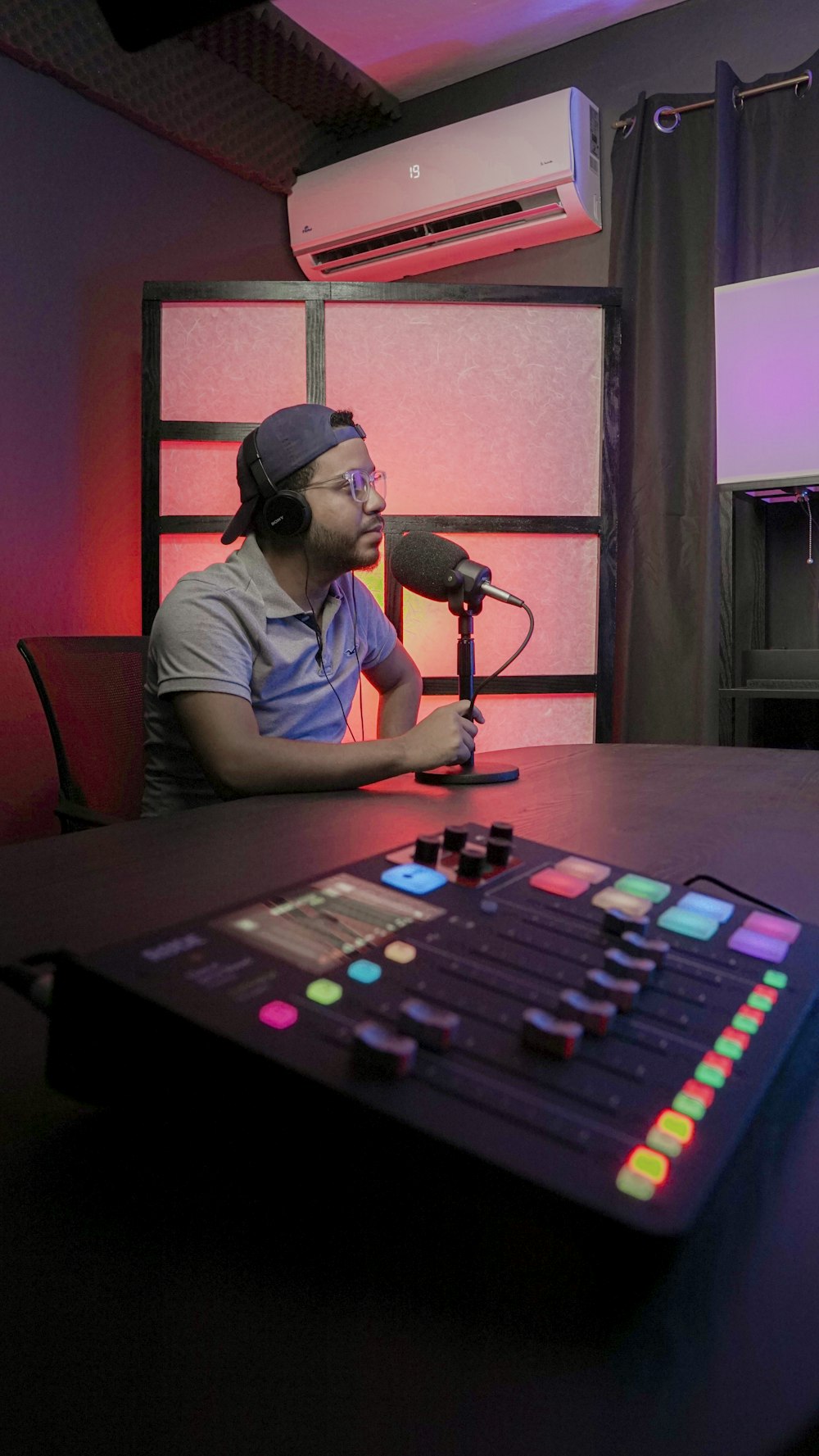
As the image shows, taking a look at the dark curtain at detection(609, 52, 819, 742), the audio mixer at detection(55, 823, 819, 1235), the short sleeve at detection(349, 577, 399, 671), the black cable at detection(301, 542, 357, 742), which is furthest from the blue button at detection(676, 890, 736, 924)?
the dark curtain at detection(609, 52, 819, 742)

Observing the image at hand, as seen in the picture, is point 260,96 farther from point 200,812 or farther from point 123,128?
point 200,812

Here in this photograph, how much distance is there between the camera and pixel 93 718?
161 centimetres

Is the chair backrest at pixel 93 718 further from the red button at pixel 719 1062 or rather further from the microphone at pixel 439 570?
the red button at pixel 719 1062

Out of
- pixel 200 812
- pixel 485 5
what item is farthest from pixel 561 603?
pixel 200 812

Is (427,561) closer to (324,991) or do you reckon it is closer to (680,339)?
(324,991)

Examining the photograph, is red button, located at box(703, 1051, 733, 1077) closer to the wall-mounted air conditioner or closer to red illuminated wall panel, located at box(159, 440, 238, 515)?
red illuminated wall panel, located at box(159, 440, 238, 515)

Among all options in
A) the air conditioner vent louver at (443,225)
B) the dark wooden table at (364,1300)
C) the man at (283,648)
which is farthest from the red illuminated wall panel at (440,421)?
the dark wooden table at (364,1300)

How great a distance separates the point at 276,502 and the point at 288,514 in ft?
0.10

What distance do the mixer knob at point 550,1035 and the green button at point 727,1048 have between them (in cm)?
6

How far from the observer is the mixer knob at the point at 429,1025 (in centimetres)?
33

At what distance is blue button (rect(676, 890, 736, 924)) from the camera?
50cm

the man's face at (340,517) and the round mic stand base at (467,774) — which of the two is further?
the man's face at (340,517)

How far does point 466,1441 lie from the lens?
228 millimetres

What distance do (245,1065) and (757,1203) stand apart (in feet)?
0.58
